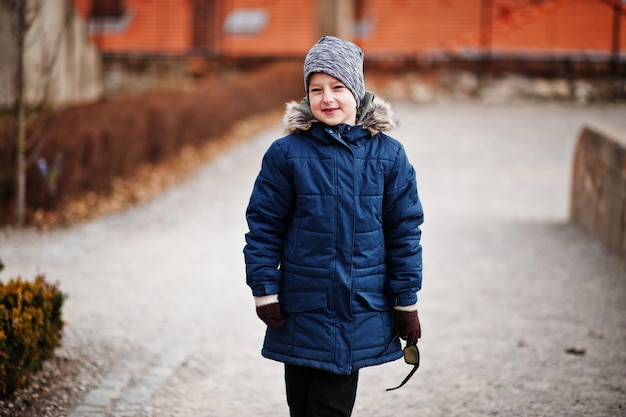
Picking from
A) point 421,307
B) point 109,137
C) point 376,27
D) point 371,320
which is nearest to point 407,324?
point 371,320

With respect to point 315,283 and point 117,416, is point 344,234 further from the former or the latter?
point 117,416

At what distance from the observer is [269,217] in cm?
312

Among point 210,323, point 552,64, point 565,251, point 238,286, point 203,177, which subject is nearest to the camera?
point 210,323

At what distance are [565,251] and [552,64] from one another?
13119mm

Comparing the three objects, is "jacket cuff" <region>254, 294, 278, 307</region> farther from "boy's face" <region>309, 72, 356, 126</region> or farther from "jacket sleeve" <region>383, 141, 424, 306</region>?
"boy's face" <region>309, 72, 356, 126</region>

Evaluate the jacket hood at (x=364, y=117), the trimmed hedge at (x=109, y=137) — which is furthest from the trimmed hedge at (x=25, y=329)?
the trimmed hedge at (x=109, y=137)

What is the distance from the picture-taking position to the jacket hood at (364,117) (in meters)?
3.17

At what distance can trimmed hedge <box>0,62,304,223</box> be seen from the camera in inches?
341

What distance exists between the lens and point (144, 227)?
341 inches

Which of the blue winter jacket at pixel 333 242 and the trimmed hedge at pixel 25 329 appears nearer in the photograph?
the blue winter jacket at pixel 333 242

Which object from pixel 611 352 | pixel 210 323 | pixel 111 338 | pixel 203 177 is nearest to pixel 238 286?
pixel 210 323

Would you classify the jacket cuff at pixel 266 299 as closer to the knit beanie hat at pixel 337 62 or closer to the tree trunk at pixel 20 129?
the knit beanie hat at pixel 337 62

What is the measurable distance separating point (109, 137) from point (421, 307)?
4.78 metres

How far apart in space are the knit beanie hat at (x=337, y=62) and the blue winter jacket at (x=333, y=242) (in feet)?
0.43
